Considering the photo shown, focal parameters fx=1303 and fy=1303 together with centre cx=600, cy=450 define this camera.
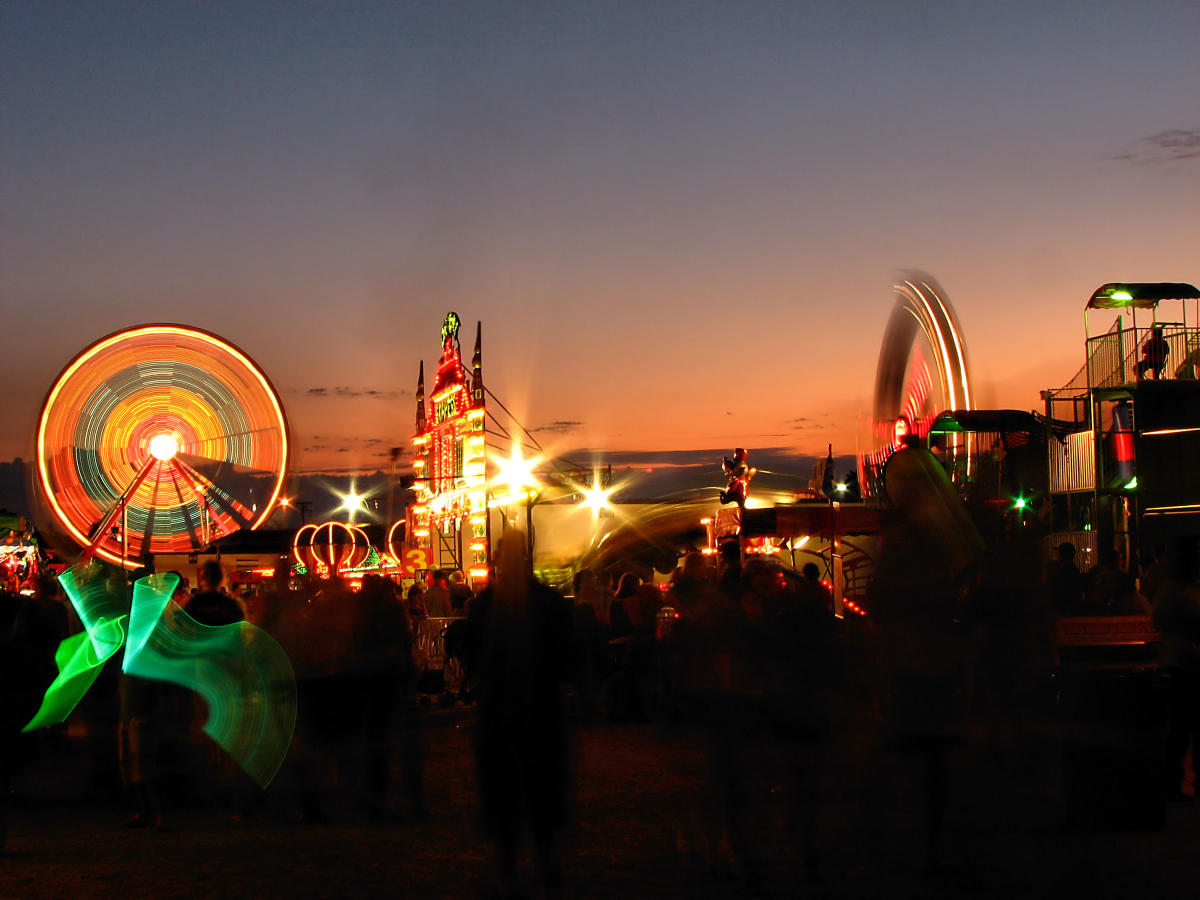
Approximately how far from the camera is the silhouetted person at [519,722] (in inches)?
249

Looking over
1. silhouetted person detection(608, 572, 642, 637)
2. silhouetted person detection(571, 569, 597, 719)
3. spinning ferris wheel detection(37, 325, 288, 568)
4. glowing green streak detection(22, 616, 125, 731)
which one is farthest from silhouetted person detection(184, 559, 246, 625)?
silhouetted person detection(608, 572, 642, 637)

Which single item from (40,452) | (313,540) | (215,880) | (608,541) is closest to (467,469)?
(313,540)

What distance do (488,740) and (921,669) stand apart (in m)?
2.28

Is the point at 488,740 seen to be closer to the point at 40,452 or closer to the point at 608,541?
the point at 40,452

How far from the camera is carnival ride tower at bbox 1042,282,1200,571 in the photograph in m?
27.9

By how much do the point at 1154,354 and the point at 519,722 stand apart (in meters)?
25.1

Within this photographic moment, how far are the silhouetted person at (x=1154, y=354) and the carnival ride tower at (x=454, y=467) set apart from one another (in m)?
15.5

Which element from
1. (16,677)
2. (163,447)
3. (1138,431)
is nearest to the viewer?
(16,677)

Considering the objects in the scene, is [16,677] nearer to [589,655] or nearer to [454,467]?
[589,655]

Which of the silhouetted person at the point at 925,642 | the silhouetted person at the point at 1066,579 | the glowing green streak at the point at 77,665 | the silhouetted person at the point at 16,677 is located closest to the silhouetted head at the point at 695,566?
the silhouetted person at the point at 925,642

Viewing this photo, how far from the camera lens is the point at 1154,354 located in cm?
2802

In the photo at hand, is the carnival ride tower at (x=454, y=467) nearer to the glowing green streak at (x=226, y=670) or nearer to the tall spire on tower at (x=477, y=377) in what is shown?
the tall spire on tower at (x=477, y=377)

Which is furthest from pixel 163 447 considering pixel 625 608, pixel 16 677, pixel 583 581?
pixel 583 581

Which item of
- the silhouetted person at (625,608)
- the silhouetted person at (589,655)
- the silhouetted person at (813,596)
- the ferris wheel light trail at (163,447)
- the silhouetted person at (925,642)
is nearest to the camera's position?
the silhouetted person at (925,642)
